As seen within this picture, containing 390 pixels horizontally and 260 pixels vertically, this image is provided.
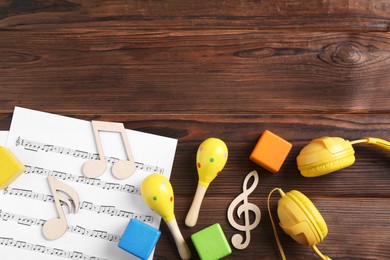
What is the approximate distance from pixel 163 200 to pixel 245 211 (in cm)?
15

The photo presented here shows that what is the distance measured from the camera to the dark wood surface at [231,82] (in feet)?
2.71

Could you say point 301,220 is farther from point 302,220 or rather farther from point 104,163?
point 104,163

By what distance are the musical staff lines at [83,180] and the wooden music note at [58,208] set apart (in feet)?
0.04

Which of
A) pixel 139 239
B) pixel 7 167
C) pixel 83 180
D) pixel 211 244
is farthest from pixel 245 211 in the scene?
pixel 7 167

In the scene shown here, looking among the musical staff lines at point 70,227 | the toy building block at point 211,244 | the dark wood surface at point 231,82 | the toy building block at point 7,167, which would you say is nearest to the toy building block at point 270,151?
the dark wood surface at point 231,82

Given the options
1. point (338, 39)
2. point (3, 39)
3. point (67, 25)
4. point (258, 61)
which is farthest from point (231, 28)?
point (3, 39)

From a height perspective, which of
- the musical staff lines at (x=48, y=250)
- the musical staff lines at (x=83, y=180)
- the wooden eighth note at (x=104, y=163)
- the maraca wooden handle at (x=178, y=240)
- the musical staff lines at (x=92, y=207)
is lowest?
the musical staff lines at (x=48, y=250)

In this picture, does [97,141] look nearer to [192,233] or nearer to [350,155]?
[192,233]

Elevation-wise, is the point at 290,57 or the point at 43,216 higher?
the point at 290,57

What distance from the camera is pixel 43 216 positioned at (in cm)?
82

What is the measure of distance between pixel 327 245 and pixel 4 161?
22.8 inches

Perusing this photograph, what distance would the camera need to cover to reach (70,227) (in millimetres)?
815

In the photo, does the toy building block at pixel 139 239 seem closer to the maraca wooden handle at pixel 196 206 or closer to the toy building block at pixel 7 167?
the maraca wooden handle at pixel 196 206

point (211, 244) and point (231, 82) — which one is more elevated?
point (231, 82)
